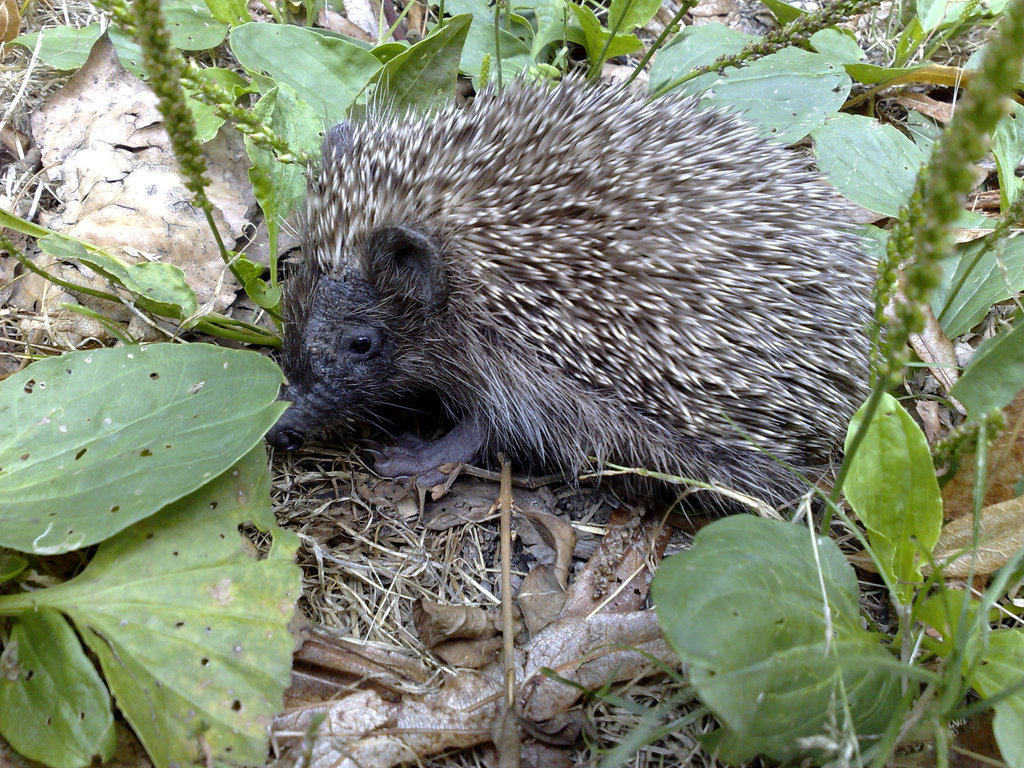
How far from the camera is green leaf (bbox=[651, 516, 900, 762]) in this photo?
5.78 ft

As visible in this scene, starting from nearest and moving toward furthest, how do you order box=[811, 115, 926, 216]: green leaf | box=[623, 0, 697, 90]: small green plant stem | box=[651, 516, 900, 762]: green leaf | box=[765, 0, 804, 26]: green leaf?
box=[651, 516, 900, 762]: green leaf < box=[623, 0, 697, 90]: small green plant stem < box=[811, 115, 926, 216]: green leaf < box=[765, 0, 804, 26]: green leaf

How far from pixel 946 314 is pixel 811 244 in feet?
3.50

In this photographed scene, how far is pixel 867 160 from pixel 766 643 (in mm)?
2720

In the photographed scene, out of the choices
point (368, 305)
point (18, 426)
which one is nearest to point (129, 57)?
point (368, 305)

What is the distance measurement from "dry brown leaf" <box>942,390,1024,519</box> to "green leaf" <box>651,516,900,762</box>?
35.3 inches

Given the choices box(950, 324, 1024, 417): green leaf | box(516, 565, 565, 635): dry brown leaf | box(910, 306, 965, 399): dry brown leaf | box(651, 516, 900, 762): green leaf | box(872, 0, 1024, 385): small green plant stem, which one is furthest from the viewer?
box(910, 306, 965, 399): dry brown leaf

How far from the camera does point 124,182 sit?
12.0ft

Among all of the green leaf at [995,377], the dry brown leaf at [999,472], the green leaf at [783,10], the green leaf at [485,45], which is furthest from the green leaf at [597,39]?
the dry brown leaf at [999,472]

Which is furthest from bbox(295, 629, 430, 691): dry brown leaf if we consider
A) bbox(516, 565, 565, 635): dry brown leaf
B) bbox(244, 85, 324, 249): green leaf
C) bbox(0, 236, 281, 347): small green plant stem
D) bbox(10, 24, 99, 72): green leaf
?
bbox(10, 24, 99, 72): green leaf

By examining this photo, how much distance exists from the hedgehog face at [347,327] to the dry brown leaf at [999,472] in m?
2.08

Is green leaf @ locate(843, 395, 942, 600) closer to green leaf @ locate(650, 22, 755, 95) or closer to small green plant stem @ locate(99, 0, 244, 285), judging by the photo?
small green plant stem @ locate(99, 0, 244, 285)

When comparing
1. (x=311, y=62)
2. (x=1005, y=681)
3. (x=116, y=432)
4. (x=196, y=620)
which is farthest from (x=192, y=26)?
(x=1005, y=681)

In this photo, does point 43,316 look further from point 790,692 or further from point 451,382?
point 790,692

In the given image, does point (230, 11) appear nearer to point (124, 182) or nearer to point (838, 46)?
point (124, 182)
